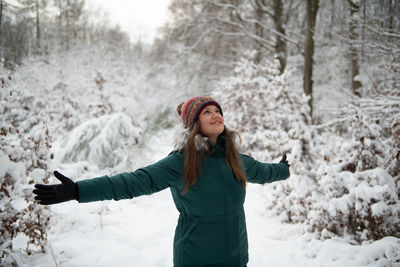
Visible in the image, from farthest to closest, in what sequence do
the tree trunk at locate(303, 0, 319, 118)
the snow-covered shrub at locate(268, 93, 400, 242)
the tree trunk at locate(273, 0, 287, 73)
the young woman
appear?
the tree trunk at locate(273, 0, 287, 73), the tree trunk at locate(303, 0, 319, 118), the snow-covered shrub at locate(268, 93, 400, 242), the young woman

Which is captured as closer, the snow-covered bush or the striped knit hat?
the striped knit hat

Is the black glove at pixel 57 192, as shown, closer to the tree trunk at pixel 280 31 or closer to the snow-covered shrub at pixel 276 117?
the snow-covered shrub at pixel 276 117

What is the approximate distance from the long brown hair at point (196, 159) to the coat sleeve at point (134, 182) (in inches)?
2.3

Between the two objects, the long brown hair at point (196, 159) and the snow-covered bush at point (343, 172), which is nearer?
the long brown hair at point (196, 159)

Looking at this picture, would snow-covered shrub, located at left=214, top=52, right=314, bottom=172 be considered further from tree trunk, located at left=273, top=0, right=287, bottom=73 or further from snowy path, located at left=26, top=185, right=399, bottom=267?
tree trunk, located at left=273, top=0, right=287, bottom=73

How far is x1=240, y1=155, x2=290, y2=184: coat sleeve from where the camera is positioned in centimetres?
180

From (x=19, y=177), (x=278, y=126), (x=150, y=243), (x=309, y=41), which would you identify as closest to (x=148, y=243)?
(x=150, y=243)

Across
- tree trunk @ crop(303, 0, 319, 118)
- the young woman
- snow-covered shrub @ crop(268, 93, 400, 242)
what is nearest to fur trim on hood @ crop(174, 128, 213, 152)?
the young woman

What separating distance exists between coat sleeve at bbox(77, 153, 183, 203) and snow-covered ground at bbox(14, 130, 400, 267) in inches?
71.9

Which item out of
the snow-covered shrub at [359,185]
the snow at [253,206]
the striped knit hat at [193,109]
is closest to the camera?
the striped knit hat at [193,109]

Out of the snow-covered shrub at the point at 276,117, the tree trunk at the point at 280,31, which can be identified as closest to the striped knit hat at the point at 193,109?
the snow-covered shrub at the point at 276,117

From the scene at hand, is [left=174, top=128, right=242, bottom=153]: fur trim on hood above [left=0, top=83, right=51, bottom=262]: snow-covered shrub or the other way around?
above

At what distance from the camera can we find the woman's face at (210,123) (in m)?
1.62

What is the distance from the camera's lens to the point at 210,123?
163 cm
